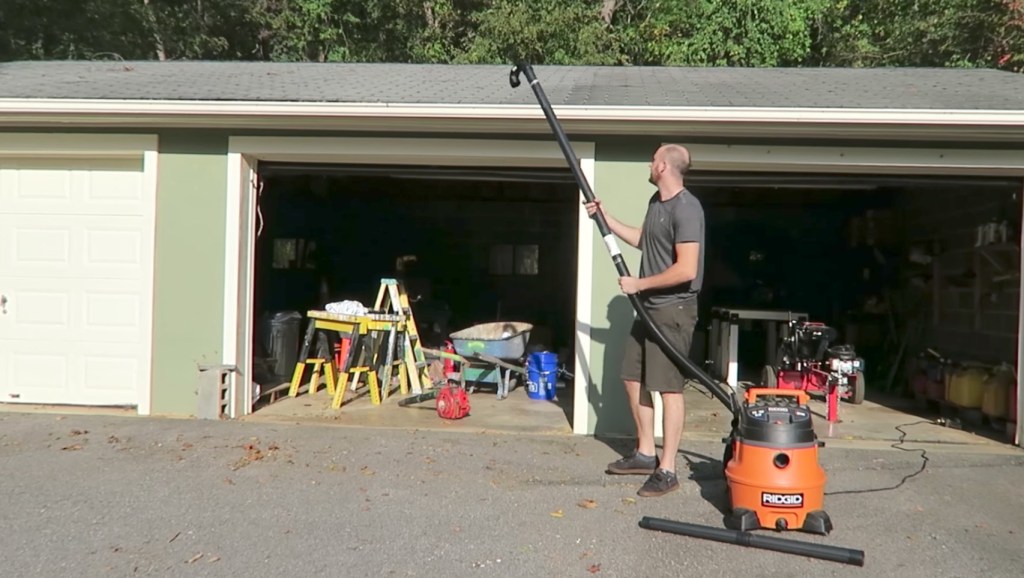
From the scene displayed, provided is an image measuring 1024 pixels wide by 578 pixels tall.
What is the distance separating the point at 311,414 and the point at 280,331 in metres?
2.15

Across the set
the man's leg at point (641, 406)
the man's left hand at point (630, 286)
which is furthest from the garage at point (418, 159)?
the man's left hand at point (630, 286)

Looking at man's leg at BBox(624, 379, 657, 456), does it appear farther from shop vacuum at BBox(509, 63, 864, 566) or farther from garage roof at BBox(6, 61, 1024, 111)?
garage roof at BBox(6, 61, 1024, 111)

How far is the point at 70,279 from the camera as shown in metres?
7.79

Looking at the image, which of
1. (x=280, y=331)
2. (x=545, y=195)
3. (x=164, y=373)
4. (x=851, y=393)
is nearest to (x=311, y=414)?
(x=164, y=373)

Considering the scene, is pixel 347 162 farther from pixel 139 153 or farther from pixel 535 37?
pixel 535 37

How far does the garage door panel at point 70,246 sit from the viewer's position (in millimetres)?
7715

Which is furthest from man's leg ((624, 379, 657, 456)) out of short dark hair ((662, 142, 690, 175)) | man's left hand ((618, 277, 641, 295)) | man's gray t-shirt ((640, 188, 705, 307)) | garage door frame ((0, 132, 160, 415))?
garage door frame ((0, 132, 160, 415))

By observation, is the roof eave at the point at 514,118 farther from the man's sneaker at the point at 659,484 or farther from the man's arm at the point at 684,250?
the man's sneaker at the point at 659,484

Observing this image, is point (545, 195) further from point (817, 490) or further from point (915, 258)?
point (817, 490)

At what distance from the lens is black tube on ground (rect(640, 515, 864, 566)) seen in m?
4.18

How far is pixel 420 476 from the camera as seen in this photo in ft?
18.5

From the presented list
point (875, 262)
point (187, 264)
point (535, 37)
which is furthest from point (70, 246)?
point (535, 37)

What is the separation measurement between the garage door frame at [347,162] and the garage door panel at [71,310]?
3.15 feet

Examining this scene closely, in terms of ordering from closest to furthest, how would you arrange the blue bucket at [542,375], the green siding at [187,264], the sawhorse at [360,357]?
the green siding at [187,264] → the sawhorse at [360,357] → the blue bucket at [542,375]
